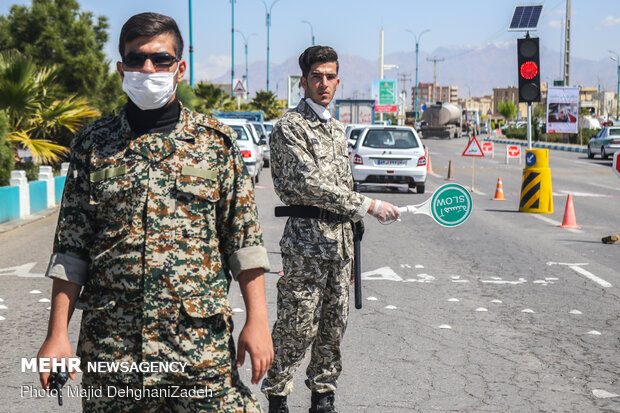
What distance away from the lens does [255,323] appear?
2.65m

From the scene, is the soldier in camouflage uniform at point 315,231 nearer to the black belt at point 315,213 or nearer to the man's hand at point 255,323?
the black belt at point 315,213

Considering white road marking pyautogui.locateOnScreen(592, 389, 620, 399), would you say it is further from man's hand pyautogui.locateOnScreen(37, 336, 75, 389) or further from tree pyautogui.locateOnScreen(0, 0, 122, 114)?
tree pyautogui.locateOnScreen(0, 0, 122, 114)

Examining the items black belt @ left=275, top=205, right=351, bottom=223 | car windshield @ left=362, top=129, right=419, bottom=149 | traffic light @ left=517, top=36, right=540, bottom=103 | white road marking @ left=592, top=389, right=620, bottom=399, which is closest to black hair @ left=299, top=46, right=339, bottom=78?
black belt @ left=275, top=205, right=351, bottom=223

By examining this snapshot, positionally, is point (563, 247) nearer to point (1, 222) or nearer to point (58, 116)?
point (1, 222)

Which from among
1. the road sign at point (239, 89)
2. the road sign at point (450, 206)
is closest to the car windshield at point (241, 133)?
the road sign at point (450, 206)

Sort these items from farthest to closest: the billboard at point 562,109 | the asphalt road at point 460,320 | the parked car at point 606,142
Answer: the billboard at point 562,109 → the parked car at point 606,142 → the asphalt road at point 460,320

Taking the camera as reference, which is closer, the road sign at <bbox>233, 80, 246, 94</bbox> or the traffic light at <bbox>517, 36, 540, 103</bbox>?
the traffic light at <bbox>517, 36, 540, 103</bbox>

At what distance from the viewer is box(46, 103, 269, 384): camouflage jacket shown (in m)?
2.52

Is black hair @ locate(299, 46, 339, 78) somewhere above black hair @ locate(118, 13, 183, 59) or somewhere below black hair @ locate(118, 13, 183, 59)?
above

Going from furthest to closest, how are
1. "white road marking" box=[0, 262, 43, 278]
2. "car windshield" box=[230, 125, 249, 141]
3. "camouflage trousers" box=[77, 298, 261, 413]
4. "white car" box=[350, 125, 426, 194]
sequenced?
"car windshield" box=[230, 125, 249, 141] < "white car" box=[350, 125, 426, 194] < "white road marking" box=[0, 262, 43, 278] < "camouflage trousers" box=[77, 298, 261, 413]

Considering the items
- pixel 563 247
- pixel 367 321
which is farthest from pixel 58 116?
pixel 367 321

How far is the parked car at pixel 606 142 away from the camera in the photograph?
1521 inches

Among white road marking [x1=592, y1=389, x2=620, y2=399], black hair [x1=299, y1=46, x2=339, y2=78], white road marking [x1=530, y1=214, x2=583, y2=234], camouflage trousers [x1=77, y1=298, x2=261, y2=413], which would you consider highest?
black hair [x1=299, y1=46, x2=339, y2=78]

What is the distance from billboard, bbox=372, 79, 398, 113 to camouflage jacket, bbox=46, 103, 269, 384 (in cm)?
6337
